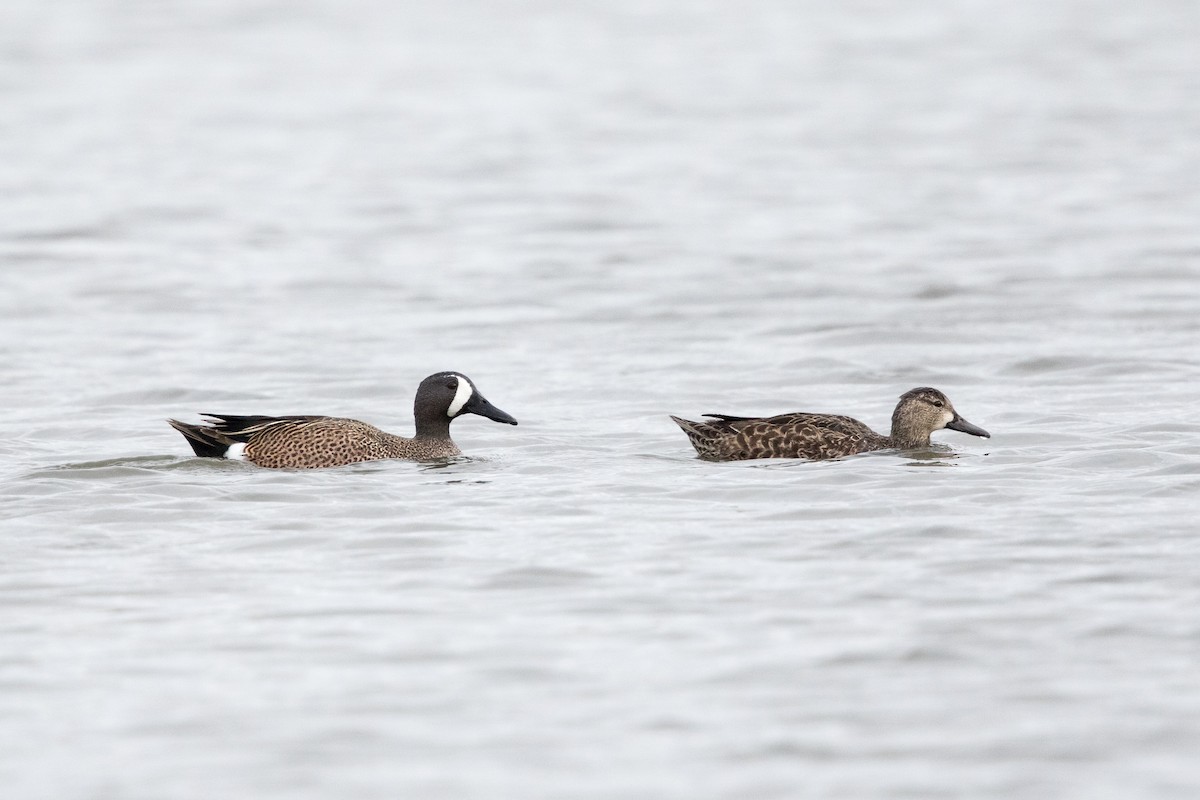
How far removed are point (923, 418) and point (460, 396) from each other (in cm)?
286

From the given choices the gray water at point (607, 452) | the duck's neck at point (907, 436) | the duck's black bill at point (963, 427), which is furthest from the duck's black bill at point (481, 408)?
the duck's black bill at point (963, 427)

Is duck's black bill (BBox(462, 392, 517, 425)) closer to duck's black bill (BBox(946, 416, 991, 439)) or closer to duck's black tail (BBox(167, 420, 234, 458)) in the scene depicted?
duck's black tail (BBox(167, 420, 234, 458))

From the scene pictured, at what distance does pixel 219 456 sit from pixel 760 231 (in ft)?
42.5

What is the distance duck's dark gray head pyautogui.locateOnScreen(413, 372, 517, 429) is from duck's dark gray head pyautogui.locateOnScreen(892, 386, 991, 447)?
240 centimetres

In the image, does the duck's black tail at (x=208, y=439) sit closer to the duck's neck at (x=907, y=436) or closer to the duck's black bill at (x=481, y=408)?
the duck's black bill at (x=481, y=408)

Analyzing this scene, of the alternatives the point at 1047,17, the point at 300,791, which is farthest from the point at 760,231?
the point at 1047,17

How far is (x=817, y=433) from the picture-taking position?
1259 cm

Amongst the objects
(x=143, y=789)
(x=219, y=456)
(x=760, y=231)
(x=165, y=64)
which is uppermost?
(x=165, y=64)

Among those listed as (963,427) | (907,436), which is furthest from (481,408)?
(963,427)

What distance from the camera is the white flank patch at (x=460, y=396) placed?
13211 mm

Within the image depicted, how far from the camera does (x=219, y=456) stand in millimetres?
12805

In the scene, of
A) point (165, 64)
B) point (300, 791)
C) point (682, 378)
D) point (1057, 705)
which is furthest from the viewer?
point (165, 64)

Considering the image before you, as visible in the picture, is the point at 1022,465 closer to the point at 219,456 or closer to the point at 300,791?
the point at 219,456

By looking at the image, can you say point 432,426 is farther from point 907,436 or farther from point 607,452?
point 907,436
